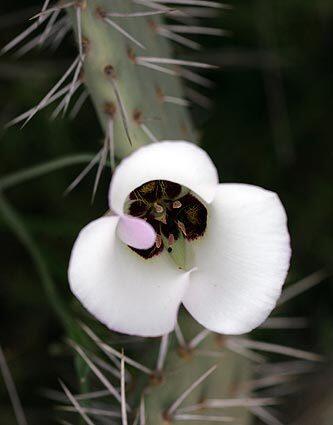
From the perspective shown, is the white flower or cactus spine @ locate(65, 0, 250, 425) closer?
the white flower

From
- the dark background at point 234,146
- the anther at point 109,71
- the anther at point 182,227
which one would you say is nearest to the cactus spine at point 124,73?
the anther at point 109,71

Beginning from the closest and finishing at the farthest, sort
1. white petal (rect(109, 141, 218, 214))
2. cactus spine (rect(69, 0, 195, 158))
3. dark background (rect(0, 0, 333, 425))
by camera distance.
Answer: white petal (rect(109, 141, 218, 214))
cactus spine (rect(69, 0, 195, 158))
dark background (rect(0, 0, 333, 425))

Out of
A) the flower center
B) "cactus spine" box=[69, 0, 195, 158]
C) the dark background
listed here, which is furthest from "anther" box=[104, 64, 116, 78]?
the dark background

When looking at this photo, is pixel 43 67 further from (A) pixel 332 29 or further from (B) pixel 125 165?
(B) pixel 125 165

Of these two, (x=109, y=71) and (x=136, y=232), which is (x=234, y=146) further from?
(x=136, y=232)

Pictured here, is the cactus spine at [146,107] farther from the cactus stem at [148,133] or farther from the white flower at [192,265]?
the white flower at [192,265]

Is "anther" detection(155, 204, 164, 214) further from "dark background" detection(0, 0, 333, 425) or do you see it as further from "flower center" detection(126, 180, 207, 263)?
"dark background" detection(0, 0, 333, 425)
